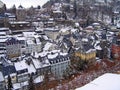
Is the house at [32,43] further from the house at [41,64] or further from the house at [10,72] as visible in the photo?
the house at [10,72]

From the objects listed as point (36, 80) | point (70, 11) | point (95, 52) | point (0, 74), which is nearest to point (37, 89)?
point (36, 80)

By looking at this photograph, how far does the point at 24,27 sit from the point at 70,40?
14.0m

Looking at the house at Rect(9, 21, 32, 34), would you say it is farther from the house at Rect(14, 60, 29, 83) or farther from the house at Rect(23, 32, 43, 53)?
the house at Rect(14, 60, 29, 83)

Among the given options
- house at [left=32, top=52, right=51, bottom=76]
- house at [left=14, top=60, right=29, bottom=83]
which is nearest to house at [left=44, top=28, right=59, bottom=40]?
house at [left=32, top=52, right=51, bottom=76]

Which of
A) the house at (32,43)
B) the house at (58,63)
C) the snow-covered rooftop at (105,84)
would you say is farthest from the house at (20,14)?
the snow-covered rooftop at (105,84)

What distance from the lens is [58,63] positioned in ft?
113

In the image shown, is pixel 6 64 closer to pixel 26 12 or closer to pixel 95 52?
pixel 95 52

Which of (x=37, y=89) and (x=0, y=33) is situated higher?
(x=0, y=33)

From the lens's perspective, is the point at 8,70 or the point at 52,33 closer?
the point at 8,70

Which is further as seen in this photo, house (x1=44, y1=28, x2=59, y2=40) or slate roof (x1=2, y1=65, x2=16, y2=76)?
house (x1=44, y1=28, x2=59, y2=40)

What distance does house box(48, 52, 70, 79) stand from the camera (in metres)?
34.2

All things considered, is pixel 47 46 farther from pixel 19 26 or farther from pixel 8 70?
pixel 19 26

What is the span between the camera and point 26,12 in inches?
2913

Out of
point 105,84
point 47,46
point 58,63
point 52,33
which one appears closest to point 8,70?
point 58,63
